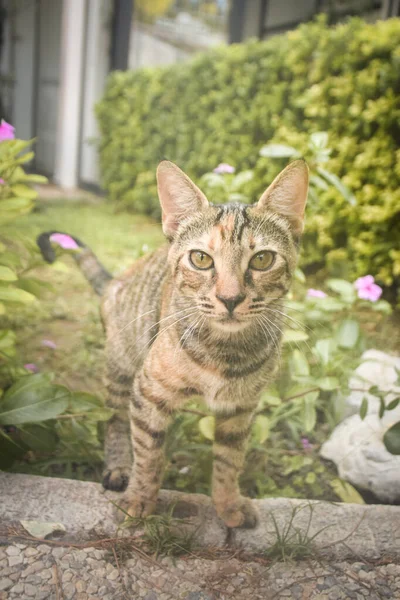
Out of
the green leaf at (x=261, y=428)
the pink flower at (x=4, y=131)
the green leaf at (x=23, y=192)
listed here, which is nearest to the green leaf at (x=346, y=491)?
the green leaf at (x=261, y=428)

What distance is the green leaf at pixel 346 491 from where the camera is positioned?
202 centimetres

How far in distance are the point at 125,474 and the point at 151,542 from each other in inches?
17.8

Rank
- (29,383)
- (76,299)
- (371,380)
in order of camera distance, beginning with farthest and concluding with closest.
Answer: (76,299) < (371,380) < (29,383)

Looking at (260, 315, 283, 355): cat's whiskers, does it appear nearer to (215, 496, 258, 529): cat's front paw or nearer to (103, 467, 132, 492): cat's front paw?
(215, 496, 258, 529): cat's front paw

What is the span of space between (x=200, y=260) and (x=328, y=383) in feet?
3.05

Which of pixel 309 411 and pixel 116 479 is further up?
pixel 309 411

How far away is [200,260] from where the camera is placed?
1516 mm

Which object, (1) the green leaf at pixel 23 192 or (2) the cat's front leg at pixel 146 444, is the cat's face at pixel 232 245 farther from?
(1) the green leaf at pixel 23 192

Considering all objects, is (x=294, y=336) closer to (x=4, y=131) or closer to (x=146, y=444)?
(x=146, y=444)

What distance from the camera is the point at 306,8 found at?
4043 mm

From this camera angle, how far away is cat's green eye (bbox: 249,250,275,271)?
149 centimetres

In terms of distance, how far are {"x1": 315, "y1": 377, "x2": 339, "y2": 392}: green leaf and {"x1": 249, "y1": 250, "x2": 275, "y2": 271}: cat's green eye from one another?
0.82 m

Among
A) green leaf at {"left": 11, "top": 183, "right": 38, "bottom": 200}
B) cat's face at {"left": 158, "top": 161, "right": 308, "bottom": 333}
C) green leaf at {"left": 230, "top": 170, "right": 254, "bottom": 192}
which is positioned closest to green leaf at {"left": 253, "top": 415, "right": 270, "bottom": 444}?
cat's face at {"left": 158, "top": 161, "right": 308, "bottom": 333}

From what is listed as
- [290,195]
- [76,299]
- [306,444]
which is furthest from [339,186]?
[76,299]
